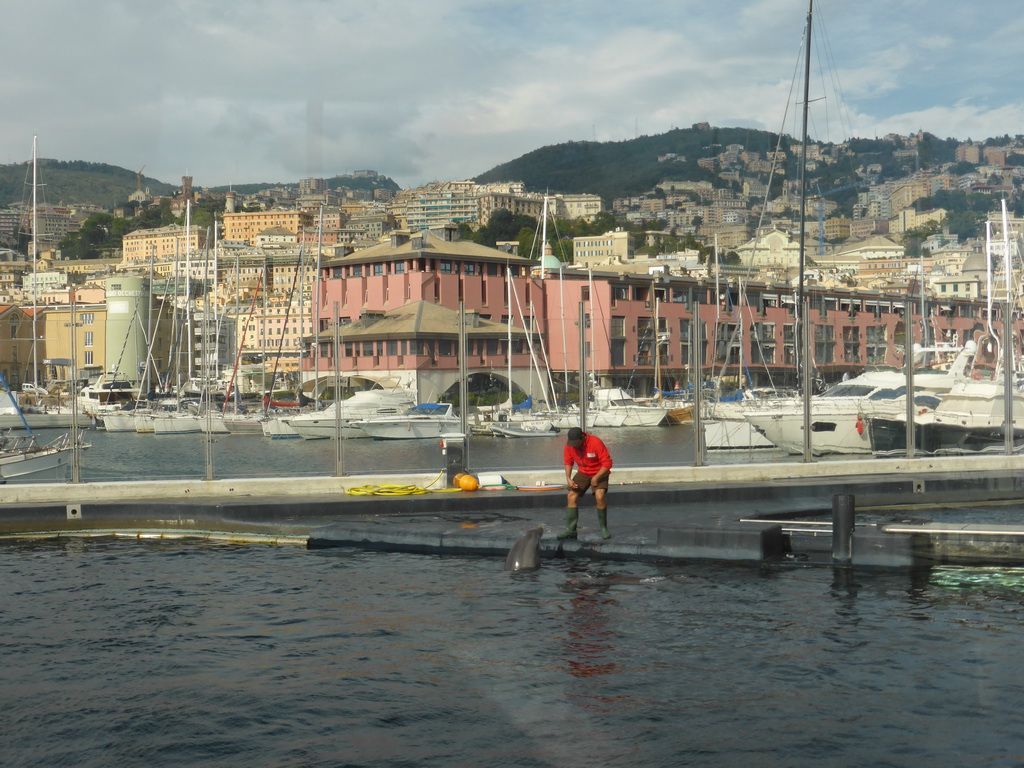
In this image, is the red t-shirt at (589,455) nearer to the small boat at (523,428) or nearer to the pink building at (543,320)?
the small boat at (523,428)

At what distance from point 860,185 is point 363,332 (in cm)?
3295

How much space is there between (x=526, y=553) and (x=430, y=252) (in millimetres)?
63461

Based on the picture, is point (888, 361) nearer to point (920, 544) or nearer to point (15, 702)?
point (920, 544)

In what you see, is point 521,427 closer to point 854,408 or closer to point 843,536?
point 854,408

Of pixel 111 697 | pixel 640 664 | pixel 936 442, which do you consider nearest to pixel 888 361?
pixel 936 442

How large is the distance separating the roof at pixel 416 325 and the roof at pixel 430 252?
453 centimetres

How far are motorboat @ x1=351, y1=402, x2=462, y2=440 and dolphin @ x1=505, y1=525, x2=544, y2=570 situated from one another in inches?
1243

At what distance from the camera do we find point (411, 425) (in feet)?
167

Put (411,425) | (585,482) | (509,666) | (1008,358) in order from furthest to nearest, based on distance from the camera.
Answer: (411,425)
(1008,358)
(585,482)
(509,666)

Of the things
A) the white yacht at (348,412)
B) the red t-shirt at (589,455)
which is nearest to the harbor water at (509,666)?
the red t-shirt at (589,455)

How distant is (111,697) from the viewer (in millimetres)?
10133

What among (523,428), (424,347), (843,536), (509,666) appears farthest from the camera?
(424,347)

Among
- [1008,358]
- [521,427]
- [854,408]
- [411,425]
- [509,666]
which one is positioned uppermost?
[1008,358]

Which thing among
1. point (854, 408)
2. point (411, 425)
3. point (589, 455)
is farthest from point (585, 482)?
point (411, 425)
